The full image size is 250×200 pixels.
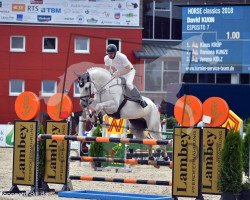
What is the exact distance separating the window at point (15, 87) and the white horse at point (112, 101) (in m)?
25.0

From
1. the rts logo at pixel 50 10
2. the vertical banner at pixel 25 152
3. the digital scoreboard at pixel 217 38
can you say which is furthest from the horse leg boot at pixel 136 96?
the rts logo at pixel 50 10

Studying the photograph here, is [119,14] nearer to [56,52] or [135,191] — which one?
[56,52]

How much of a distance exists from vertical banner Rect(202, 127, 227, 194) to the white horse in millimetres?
2816

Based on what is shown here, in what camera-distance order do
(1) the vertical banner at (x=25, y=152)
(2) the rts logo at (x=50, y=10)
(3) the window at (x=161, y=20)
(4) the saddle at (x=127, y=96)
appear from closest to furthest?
1. (1) the vertical banner at (x=25, y=152)
2. (4) the saddle at (x=127, y=96)
3. (2) the rts logo at (x=50, y=10)
4. (3) the window at (x=161, y=20)

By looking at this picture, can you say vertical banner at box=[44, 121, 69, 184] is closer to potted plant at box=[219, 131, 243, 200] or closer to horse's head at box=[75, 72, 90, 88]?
horse's head at box=[75, 72, 90, 88]

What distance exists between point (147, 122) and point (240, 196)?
12.9ft

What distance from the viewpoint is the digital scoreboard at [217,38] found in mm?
30938

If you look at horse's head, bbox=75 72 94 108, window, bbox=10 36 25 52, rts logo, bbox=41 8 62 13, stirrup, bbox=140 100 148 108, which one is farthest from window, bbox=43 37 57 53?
horse's head, bbox=75 72 94 108

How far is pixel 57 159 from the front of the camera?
12.8 m

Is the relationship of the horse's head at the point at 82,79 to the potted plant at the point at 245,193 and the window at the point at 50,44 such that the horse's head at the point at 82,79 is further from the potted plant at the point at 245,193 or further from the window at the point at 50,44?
the window at the point at 50,44

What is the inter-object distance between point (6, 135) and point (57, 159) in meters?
15.6

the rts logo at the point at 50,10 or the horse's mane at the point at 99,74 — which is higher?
the rts logo at the point at 50,10

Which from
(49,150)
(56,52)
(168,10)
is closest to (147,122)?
(49,150)

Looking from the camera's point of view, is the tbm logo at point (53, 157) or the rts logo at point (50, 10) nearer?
the tbm logo at point (53, 157)
